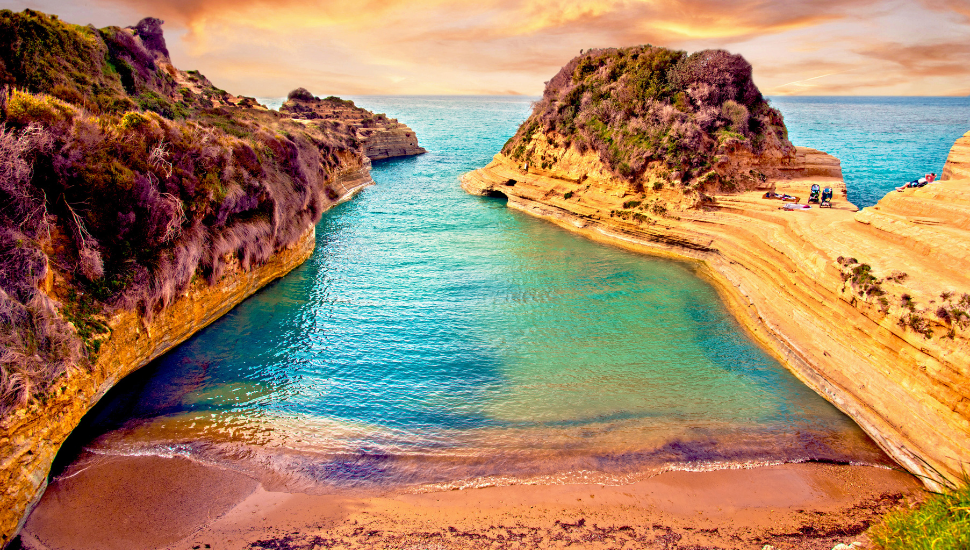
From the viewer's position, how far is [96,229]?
12.4 meters

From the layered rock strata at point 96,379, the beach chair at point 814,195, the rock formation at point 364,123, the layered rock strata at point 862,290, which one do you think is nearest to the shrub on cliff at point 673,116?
the layered rock strata at point 862,290

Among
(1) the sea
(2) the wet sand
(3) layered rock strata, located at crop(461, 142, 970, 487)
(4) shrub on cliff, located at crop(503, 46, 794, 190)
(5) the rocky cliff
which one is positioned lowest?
(2) the wet sand

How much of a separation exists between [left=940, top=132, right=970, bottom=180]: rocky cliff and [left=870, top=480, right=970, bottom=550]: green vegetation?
69.5 ft

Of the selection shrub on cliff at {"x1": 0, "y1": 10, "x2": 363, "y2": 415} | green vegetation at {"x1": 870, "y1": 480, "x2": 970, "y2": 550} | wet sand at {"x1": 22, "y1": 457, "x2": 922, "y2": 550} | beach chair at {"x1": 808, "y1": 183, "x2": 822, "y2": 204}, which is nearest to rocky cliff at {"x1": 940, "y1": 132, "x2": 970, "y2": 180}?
beach chair at {"x1": 808, "y1": 183, "x2": 822, "y2": 204}

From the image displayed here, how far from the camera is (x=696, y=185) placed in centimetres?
2625

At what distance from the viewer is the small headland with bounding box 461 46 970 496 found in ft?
36.8

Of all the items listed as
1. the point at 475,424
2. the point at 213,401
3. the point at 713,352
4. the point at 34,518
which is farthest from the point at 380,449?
the point at 713,352

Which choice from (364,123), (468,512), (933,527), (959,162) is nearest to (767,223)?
(959,162)

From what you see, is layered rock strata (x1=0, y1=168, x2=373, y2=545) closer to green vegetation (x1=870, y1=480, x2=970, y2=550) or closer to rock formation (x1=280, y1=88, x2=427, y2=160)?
green vegetation (x1=870, y1=480, x2=970, y2=550)

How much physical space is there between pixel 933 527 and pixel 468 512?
7.45 meters

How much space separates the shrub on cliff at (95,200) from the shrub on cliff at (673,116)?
850 inches

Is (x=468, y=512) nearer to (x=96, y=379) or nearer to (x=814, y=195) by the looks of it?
(x=96, y=379)

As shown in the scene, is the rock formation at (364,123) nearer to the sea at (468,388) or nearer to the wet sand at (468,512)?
the sea at (468,388)

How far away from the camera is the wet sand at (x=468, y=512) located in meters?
8.59
